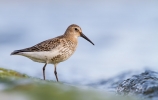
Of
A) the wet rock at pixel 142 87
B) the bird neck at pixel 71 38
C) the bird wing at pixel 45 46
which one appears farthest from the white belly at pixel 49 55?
the wet rock at pixel 142 87

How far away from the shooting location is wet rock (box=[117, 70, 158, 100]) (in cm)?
1412

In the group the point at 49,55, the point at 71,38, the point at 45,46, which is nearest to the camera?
the point at 49,55

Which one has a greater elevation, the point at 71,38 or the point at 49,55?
the point at 71,38

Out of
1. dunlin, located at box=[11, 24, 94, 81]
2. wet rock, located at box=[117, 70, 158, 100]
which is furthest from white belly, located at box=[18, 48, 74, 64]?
wet rock, located at box=[117, 70, 158, 100]

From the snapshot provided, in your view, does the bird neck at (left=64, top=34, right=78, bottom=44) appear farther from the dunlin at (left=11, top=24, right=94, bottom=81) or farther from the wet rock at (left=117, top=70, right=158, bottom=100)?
the wet rock at (left=117, top=70, right=158, bottom=100)

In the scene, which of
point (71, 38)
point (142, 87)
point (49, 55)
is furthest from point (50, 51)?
point (142, 87)

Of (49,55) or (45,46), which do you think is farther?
(45,46)

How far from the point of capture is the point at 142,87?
1505cm

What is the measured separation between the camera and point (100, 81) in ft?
72.5

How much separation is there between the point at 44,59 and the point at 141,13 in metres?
38.0

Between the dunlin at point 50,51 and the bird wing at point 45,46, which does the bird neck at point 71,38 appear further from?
the bird wing at point 45,46

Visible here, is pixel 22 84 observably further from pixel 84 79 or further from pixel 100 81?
pixel 84 79

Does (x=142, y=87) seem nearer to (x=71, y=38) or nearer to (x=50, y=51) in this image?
(x=71, y=38)

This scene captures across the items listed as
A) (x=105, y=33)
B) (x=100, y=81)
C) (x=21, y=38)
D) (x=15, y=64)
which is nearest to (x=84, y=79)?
(x=100, y=81)
